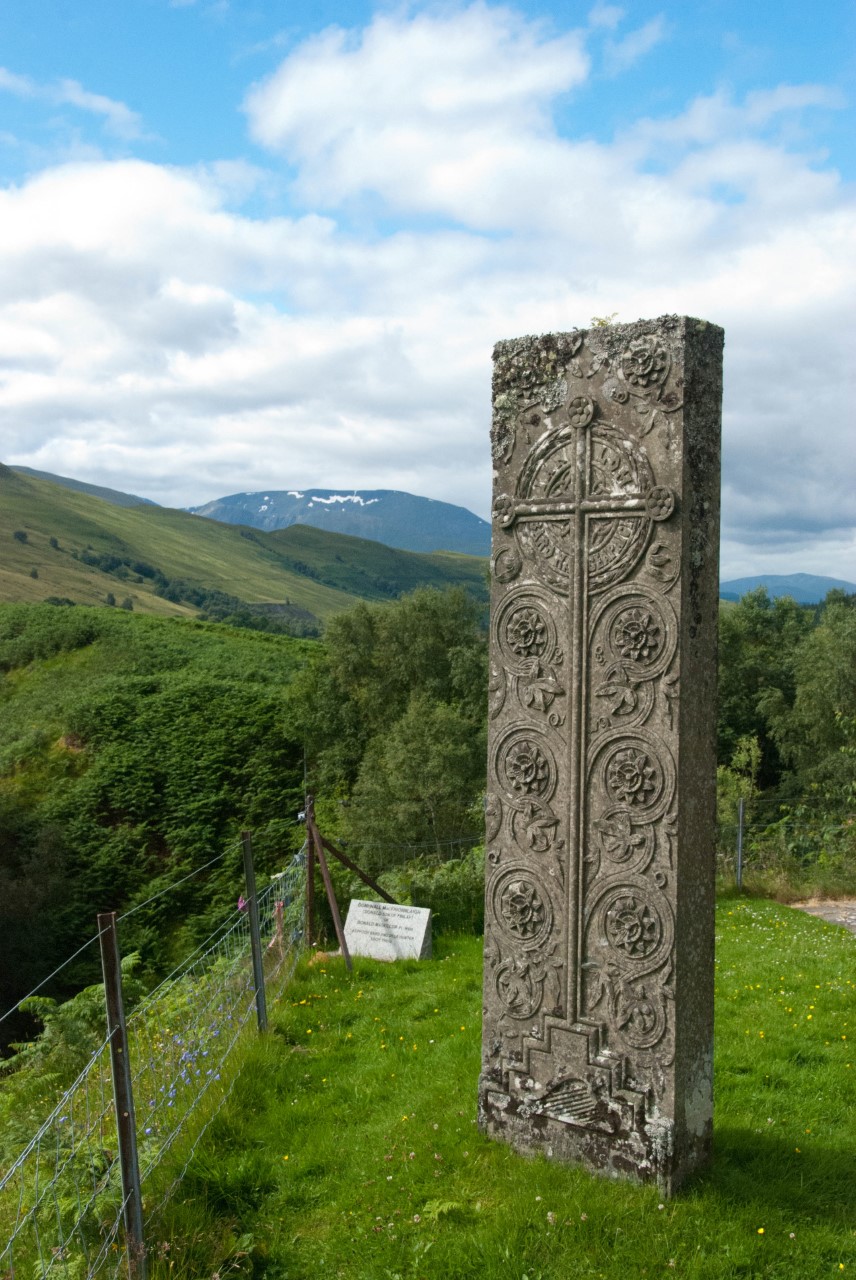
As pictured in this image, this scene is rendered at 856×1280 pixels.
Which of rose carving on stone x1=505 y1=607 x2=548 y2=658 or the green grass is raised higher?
rose carving on stone x1=505 y1=607 x2=548 y2=658

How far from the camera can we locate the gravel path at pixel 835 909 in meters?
13.4

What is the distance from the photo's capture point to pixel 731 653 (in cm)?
4562

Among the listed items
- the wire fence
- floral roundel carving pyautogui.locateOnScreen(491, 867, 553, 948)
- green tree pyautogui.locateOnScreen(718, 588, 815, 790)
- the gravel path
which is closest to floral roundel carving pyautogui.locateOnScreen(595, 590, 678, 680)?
floral roundel carving pyautogui.locateOnScreen(491, 867, 553, 948)

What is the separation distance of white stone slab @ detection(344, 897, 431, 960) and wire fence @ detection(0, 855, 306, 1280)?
2.61 ft

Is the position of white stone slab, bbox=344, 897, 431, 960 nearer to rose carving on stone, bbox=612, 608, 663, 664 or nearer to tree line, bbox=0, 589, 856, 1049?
rose carving on stone, bbox=612, 608, 663, 664

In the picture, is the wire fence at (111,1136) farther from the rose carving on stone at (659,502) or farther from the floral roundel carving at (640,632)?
the rose carving on stone at (659,502)

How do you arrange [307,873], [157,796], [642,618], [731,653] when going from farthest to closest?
[731,653], [157,796], [307,873], [642,618]

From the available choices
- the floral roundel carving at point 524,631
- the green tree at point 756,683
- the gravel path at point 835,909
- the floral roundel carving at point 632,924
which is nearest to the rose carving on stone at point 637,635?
the floral roundel carving at point 524,631

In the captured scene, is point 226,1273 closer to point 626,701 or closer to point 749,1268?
point 749,1268

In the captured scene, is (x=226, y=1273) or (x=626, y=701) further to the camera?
(x=626, y=701)

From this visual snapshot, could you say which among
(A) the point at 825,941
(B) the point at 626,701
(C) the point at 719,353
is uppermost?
(C) the point at 719,353

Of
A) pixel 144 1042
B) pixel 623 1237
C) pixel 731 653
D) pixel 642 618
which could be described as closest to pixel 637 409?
pixel 642 618

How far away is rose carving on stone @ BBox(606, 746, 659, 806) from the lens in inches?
216

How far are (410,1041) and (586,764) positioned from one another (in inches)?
143
